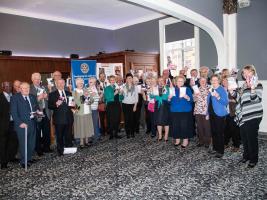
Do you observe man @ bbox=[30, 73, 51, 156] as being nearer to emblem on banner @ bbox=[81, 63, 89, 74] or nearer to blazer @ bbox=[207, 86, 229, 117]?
emblem on banner @ bbox=[81, 63, 89, 74]

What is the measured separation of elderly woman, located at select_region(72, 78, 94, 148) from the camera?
5.07 m

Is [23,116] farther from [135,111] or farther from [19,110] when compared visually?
[135,111]

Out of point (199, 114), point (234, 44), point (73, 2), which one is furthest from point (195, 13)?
point (73, 2)

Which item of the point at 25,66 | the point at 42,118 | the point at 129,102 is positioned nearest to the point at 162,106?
the point at 129,102

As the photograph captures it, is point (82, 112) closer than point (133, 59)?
Yes

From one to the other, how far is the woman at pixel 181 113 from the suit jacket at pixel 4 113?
284cm

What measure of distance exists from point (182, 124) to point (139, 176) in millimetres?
1670

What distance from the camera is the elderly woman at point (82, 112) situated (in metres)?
5.07

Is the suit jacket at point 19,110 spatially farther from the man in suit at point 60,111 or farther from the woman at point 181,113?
the woman at point 181,113

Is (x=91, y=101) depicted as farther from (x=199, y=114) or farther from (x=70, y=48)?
(x=70, y=48)

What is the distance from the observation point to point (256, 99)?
3619 mm

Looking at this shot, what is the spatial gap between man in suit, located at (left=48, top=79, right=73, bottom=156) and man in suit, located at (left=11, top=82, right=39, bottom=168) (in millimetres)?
391

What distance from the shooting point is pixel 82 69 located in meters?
6.36

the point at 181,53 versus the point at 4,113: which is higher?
the point at 181,53
